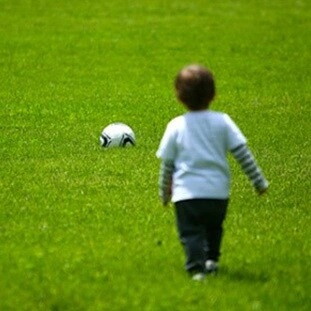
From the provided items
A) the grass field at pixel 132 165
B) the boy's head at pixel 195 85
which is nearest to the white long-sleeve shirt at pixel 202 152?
the boy's head at pixel 195 85

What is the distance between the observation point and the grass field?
28.8 ft

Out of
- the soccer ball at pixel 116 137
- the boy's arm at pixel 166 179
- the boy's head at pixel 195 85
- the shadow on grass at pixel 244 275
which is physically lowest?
the shadow on grass at pixel 244 275

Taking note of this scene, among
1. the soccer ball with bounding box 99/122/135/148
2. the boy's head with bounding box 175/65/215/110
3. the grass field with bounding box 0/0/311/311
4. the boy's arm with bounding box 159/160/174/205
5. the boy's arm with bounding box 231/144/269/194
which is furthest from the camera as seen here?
the soccer ball with bounding box 99/122/135/148

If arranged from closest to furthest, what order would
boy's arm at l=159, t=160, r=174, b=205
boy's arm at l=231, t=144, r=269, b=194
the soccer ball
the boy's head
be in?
the boy's head
boy's arm at l=231, t=144, r=269, b=194
boy's arm at l=159, t=160, r=174, b=205
the soccer ball

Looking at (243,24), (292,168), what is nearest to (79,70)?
(243,24)

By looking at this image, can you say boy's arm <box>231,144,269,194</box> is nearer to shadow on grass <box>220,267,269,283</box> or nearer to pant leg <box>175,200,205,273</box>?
pant leg <box>175,200,205,273</box>

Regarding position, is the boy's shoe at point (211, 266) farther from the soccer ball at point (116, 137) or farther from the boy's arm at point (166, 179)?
the soccer ball at point (116, 137)

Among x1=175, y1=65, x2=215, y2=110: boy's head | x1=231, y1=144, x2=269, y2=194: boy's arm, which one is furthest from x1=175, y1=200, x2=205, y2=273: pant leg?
x1=175, y1=65, x2=215, y2=110: boy's head

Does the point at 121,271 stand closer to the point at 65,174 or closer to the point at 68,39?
the point at 65,174

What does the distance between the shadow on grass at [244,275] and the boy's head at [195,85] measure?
138cm

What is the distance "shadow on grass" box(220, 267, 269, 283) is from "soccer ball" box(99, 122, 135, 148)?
6796 mm

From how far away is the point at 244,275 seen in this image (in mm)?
9078

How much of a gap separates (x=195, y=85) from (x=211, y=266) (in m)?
1.45

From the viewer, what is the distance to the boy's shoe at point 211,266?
29.6 ft
